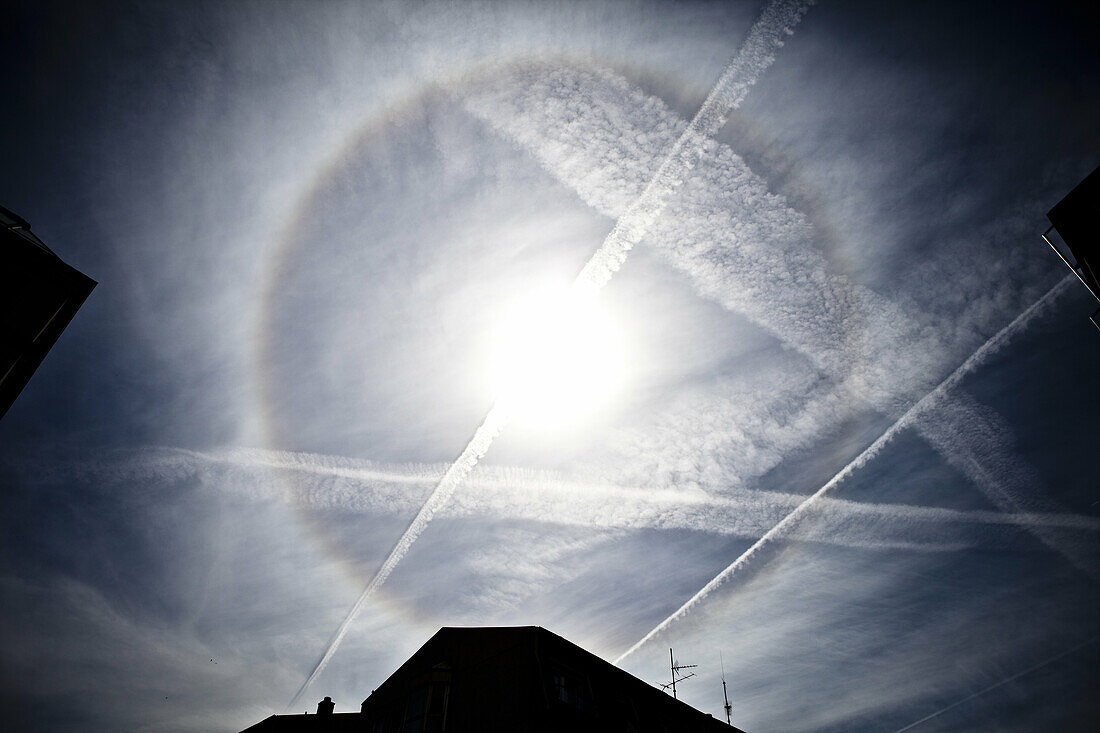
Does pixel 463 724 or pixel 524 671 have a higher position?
pixel 524 671

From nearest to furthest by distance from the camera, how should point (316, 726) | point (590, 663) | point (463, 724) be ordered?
point (463, 724) < point (590, 663) < point (316, 726)

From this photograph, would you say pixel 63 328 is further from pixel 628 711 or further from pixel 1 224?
pixel 628 711

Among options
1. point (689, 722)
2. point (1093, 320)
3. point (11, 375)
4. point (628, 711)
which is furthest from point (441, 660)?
point (1093, 320)

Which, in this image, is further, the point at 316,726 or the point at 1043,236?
the point at 316,726

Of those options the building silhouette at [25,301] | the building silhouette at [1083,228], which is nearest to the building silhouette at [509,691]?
the building silhouette at [25,301]

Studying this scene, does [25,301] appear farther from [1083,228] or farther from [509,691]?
[1083,228]

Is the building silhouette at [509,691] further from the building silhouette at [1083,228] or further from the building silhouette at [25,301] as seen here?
the building silhouette at [1083,228]

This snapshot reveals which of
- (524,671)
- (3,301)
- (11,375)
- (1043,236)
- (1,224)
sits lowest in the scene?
(524,671)
